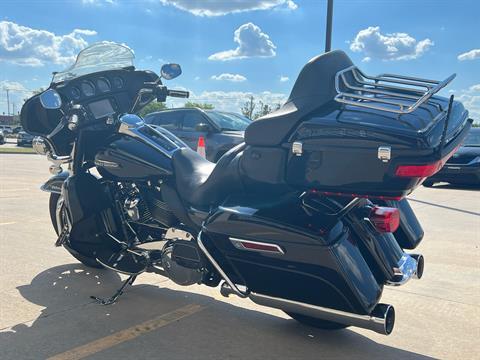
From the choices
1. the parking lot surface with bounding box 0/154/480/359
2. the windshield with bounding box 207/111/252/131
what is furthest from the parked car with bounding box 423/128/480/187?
the parking lot surface with bounding box 0/154/480/359

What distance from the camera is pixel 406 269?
295 cm

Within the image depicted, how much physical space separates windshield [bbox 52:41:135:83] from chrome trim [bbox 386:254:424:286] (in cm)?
268

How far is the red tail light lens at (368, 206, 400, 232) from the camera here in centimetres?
264

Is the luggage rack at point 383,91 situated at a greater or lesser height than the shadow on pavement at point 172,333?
greater

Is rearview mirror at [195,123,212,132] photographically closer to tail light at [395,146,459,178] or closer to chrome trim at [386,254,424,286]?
chrome trim at [386,254,424,286]

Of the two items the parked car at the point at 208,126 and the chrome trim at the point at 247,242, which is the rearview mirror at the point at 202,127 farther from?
the chrome trim at the point at 247,242

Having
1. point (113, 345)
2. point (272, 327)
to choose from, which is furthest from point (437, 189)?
point (113, 345)

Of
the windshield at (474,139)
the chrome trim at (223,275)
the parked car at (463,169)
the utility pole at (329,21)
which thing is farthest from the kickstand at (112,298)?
the windshield at (474,139)

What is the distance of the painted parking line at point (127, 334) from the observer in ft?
9.63

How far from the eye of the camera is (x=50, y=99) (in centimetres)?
364

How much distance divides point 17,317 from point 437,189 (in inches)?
420

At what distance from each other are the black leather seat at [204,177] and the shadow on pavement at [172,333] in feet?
2.95

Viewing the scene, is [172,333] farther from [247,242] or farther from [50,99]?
[50,99]

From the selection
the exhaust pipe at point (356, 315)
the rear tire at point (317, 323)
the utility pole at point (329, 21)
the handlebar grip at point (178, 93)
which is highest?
the utility pole at point (329, 21)
